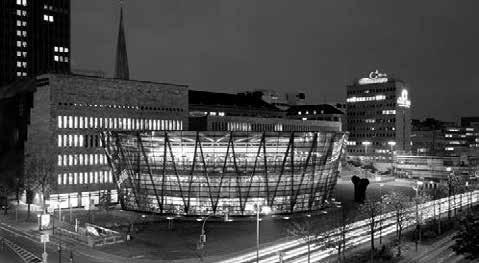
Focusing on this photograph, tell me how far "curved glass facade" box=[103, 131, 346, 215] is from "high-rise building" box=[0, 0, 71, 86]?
357 ft

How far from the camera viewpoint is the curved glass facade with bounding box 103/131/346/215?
83750mm

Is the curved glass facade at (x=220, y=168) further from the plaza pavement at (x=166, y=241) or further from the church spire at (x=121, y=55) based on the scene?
the church spire at (x=121, y=55)

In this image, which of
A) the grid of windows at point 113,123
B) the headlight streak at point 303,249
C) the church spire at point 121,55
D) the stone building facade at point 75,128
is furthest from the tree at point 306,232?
the church spire at point 121,55

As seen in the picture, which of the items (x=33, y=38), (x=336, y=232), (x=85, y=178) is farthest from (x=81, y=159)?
(x=33, y=38)

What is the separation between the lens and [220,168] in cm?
8462

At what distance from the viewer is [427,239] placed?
6975 centimetres

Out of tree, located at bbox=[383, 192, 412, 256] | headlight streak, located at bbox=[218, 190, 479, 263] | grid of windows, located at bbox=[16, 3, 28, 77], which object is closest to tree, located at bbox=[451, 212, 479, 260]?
tree, located at bbox=[383, 192, 412, 256]

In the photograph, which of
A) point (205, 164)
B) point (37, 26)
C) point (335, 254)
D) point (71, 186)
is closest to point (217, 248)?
point (335, 254)

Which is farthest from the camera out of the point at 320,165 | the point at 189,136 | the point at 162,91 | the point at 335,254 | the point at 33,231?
the point at 162,91

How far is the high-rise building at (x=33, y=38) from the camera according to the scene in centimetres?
18400

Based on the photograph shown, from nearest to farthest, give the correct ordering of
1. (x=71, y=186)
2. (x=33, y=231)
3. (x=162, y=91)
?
(x=33, y=231) < (x=71, y=186) < (x=162, y=91)

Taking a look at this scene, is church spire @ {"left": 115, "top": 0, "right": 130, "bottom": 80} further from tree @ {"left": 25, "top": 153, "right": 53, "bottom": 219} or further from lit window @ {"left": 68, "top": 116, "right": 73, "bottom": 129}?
tree @ {"left": 25, "top": 153, "right": 53, "bottom": 219}

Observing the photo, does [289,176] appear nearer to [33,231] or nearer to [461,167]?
[33,231]

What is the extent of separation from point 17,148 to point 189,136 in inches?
2201
